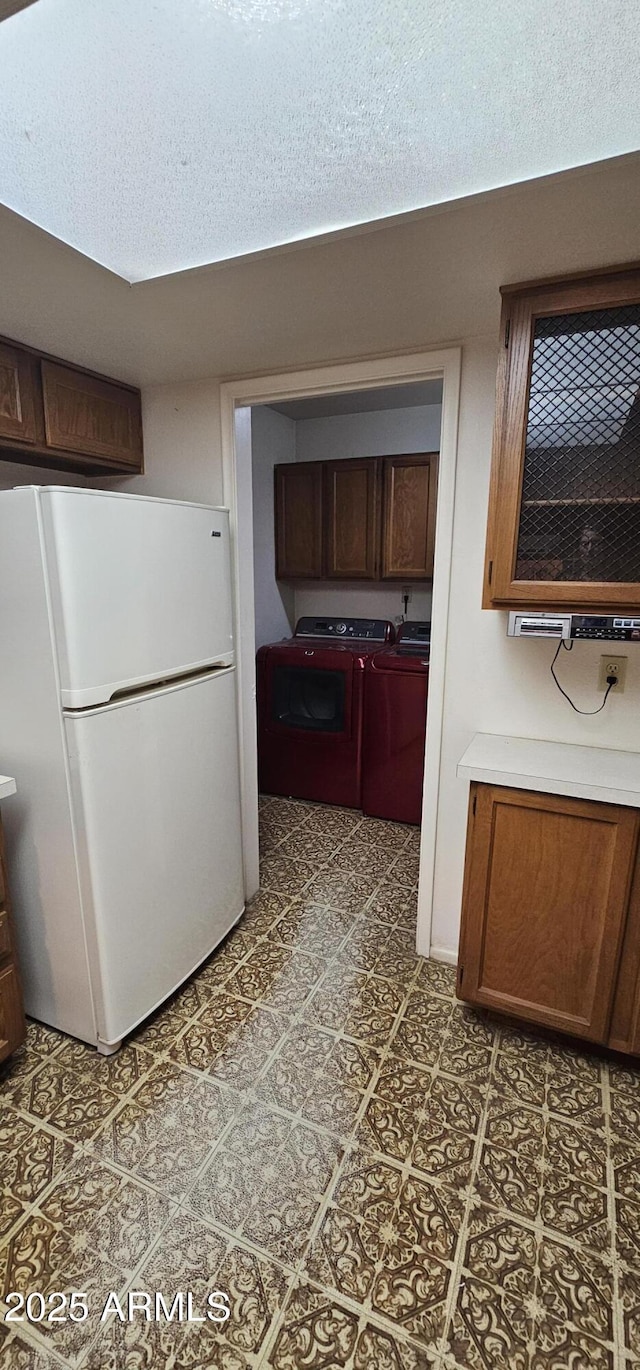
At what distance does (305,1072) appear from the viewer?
5.43 feet

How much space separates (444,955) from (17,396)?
2440 mm

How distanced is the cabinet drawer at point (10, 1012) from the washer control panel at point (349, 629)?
104 inches

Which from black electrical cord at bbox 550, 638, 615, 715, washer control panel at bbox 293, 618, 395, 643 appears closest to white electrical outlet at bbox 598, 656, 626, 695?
black electrical cord at bbox 550, 638, 615, 715

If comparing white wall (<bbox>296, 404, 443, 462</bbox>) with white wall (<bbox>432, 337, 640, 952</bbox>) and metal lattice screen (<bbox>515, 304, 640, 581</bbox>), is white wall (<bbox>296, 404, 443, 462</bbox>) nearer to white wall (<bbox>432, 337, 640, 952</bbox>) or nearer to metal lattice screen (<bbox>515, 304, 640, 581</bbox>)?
white wall (<bbox>432, 337, 640, 952</bbox>)

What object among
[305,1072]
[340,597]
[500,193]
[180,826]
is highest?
[500,193]


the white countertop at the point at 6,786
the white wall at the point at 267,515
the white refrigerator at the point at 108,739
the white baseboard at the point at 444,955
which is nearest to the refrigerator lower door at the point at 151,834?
the white refrigerator at the point at 108,739

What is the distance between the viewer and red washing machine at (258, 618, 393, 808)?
325 cm

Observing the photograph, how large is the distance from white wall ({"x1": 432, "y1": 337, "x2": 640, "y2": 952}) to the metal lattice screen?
28cm

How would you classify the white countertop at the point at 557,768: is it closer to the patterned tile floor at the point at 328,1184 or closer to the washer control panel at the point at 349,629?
the patterned tile floor at the point at 328,1184

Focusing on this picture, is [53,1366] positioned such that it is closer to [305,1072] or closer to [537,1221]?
[305,1072]

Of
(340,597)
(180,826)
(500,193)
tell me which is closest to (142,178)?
(500,193)

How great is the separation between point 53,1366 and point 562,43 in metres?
2.35

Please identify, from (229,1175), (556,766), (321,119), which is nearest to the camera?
(321,119)

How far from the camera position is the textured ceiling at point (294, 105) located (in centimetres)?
76
